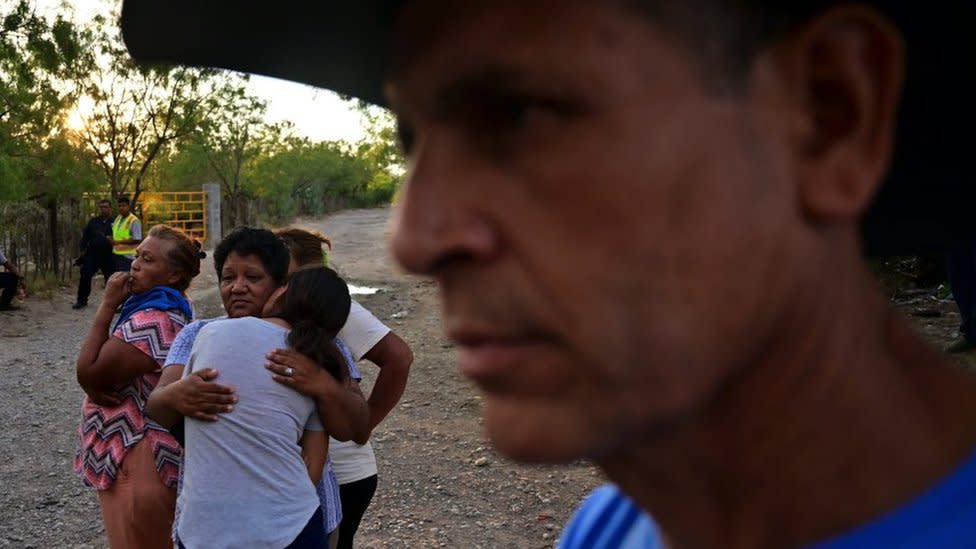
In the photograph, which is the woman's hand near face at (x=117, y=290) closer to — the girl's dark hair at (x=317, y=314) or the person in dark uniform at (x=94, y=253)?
the girl's dark hair at (x=317, y=314)

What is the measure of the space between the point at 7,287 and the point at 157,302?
1174 centimetres

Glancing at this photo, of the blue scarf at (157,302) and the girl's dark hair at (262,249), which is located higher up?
the girl's dark hair at (262,249)

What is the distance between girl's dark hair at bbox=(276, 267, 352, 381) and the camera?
293cm

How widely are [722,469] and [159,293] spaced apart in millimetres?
3259

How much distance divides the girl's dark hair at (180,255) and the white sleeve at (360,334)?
823 mm

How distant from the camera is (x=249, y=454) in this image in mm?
2842

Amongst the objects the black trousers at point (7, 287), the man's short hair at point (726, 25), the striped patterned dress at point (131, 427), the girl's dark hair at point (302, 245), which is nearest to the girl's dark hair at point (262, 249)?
the girl's dark hair at point (302, 245)

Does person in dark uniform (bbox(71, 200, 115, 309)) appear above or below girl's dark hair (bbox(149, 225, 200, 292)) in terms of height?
below

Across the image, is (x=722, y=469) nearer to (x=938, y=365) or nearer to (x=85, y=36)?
(x=938, y=365)

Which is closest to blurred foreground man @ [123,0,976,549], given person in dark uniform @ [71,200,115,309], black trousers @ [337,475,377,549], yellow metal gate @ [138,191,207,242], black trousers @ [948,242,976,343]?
black trousers @ [337,475,377,549]

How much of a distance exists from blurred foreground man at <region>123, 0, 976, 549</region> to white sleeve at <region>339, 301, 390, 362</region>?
2.80 meters

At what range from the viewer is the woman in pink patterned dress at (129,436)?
3.36 meters

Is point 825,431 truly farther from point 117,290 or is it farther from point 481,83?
point 117,290

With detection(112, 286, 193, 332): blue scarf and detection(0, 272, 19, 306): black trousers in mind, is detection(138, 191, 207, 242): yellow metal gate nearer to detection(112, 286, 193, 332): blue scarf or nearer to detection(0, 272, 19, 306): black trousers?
detection(0, 272, 19, 306): black trousers
